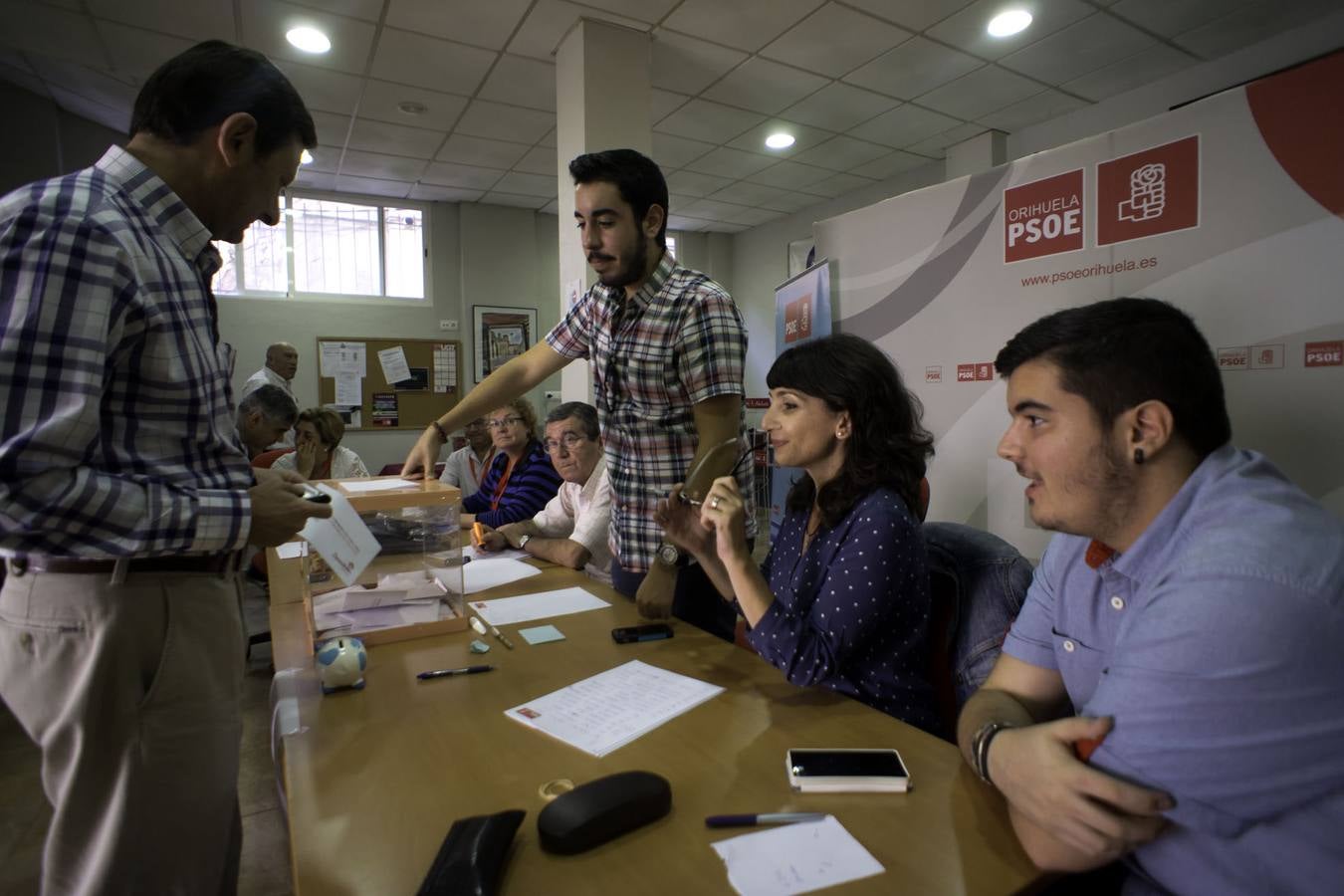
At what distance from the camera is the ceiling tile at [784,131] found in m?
4.75

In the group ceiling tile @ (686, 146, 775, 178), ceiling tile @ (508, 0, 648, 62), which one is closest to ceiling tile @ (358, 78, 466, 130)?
ceiling tile @ (508, 0, 648, 62)

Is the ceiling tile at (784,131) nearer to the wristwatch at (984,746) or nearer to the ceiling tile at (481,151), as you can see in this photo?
the ceiling tile at (481,151)

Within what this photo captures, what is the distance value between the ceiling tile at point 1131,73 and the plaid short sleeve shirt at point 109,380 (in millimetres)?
4782

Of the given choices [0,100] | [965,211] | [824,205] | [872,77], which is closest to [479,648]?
[965,211]

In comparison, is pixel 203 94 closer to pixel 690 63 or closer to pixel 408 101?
pixel 690 63

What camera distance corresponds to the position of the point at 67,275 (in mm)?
810

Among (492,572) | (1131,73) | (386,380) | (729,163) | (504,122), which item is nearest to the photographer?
(492,572)

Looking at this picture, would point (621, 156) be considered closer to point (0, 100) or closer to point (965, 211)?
point (965, 211)

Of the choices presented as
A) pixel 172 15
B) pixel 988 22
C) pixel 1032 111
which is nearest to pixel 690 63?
pixel 988 22

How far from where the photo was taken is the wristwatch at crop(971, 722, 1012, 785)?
861 millimetres

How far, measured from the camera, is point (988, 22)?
343cm

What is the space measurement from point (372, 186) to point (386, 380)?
1.70 metres

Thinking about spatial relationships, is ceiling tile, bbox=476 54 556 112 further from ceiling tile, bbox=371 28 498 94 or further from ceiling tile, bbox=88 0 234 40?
ceiling tile, bbox=88 0 234 40

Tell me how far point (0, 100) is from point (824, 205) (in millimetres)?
6041
